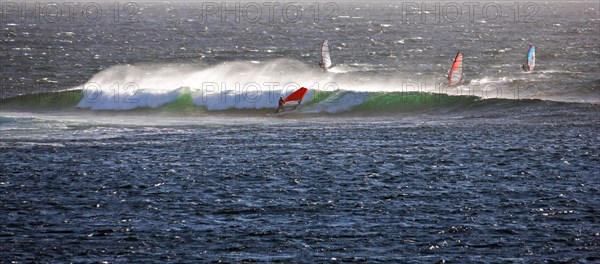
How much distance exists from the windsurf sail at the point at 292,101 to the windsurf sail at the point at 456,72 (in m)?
15.0

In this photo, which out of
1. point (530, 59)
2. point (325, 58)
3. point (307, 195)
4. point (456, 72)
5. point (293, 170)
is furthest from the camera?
point (325, 58)

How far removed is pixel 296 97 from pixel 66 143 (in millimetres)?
19001

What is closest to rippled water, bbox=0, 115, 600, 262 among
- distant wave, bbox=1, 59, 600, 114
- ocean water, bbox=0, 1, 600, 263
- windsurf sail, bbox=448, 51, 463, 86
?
ocean water, bbox=0, 1, 600, 263

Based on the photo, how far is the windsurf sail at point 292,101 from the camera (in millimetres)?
57694

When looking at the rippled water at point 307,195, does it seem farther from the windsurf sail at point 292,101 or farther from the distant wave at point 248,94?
the distant wave at point 248,94

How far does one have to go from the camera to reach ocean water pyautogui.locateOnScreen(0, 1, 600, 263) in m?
26.6

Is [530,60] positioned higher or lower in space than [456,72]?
higher

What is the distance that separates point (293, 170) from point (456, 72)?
1379 inches

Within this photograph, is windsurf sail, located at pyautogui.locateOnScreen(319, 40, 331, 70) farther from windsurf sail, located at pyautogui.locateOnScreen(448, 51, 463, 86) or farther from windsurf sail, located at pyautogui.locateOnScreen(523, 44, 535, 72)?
windsurf sail, located at pyautogui.locateOnScreen(448, 51, 463, 86)

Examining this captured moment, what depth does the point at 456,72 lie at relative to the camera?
68.8 m

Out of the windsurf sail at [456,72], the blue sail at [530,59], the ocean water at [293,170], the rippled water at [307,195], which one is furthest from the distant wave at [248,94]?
the rippled water at [307,195]

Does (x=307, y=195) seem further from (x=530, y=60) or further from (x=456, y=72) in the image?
(x=530, y=60)

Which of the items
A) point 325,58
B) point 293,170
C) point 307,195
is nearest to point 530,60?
point 325,58

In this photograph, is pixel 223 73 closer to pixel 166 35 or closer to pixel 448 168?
pixel 448 168
